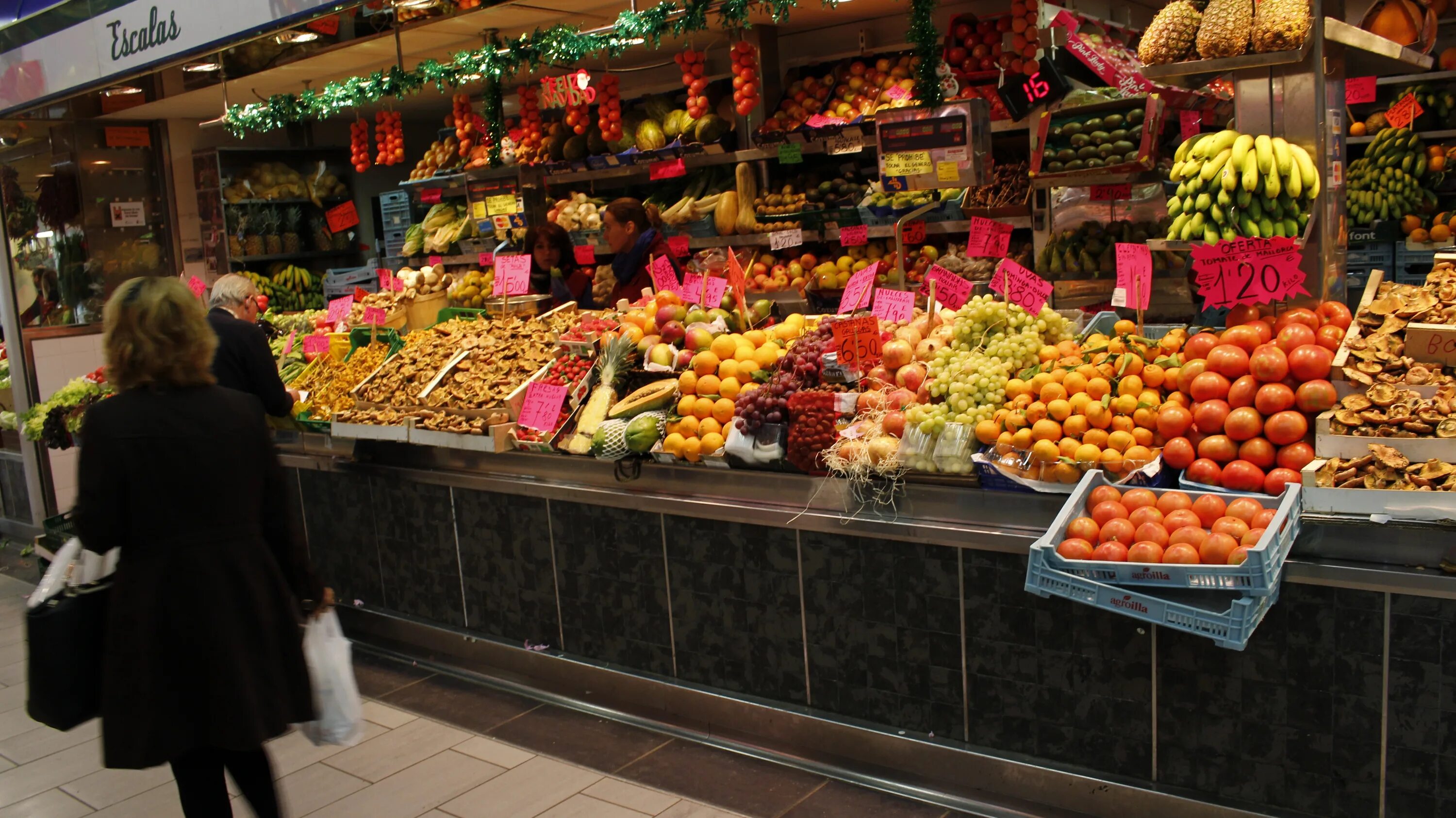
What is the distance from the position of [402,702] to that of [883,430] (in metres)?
2.48

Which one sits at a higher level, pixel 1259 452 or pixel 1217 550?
pixel 1259 452

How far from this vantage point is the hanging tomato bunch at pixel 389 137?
26.5 ft

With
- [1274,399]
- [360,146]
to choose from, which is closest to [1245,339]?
[1274,399]

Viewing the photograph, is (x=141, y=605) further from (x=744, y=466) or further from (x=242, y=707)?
(x=744, y=466)

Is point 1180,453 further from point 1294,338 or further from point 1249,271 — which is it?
point 1249,271

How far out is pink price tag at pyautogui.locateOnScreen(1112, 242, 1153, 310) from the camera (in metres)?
3.51

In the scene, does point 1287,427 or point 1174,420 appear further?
point 1174,420

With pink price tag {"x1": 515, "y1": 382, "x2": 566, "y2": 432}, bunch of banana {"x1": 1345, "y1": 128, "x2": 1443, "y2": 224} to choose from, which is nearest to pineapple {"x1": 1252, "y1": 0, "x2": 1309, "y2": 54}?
pink price tag {"x1": 515, "y1": 382, "x2": 566, "y2": 432}

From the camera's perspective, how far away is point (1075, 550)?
9.12 feet

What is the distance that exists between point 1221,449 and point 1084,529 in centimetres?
49

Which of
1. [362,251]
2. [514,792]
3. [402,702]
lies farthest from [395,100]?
[514,792]

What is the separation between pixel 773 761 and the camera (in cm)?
382

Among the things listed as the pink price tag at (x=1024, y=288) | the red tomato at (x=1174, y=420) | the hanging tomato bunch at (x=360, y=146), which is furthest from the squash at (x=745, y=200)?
the red tomato at (x=1174, y=420)

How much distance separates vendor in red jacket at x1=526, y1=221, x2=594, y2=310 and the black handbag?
4217 millimetres
